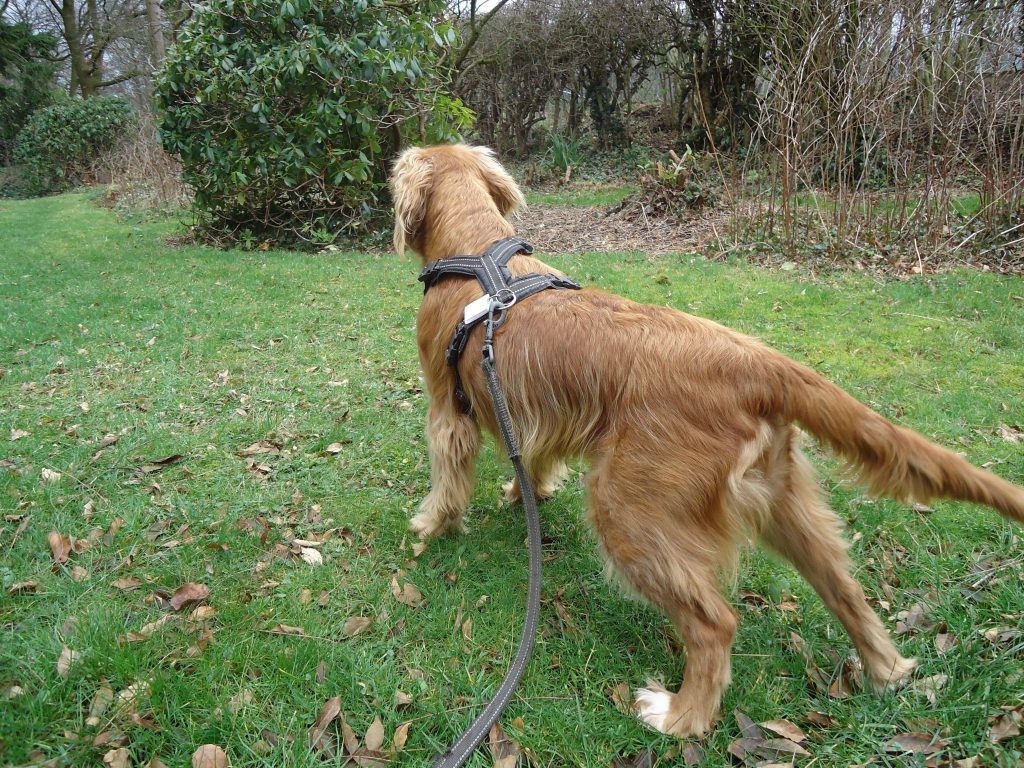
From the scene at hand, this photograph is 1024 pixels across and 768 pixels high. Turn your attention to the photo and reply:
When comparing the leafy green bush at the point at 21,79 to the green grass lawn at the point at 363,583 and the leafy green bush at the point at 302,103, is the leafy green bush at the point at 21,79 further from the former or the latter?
the green grass lawn at the point at 363,583

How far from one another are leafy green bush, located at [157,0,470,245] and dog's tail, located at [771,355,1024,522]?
8.62m

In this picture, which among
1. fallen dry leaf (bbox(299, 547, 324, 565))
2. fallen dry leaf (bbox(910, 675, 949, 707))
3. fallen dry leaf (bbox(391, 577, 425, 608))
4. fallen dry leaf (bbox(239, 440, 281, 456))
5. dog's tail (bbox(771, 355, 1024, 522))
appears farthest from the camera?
fallen dry leaf (bbox(239, 440, 281, 456))

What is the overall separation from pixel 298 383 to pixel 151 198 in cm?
1423

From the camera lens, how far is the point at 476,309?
2.78 meters

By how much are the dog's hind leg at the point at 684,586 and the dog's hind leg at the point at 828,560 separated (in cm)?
34

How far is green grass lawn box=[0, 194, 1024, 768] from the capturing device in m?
2.20

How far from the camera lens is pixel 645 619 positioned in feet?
9.20

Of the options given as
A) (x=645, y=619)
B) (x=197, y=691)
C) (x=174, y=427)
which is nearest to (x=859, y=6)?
(x=645, y=619)

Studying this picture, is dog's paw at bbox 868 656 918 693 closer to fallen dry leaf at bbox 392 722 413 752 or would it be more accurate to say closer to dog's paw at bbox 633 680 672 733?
dog's paw at bbox 633 680 672 733

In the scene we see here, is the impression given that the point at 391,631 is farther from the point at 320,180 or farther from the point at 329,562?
the point at 320,180

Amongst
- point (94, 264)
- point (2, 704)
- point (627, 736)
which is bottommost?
point (627, 736)

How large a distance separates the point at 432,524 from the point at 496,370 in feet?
3.54

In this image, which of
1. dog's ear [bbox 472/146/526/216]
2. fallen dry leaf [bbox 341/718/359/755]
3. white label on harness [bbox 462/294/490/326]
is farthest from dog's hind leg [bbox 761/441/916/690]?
dog's ear [bbox 472/146/526/216]

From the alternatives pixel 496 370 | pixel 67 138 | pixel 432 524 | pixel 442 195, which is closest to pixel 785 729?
pixel 496 370
